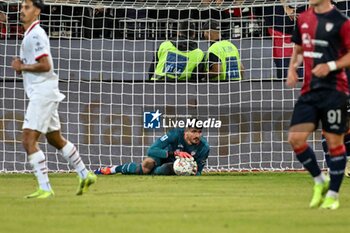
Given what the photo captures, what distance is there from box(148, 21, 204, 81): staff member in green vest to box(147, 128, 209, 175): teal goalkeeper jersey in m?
1.58

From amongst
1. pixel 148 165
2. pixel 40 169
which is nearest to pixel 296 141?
pixel 40 169

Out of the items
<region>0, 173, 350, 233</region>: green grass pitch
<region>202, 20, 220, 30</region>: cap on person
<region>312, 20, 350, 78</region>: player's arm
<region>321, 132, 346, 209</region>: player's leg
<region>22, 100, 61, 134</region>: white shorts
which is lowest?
<region>0, 173, 350, 233</region>: green grass pitch

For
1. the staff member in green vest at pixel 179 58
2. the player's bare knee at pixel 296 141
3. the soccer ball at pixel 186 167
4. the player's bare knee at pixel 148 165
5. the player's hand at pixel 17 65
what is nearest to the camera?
the player's bare knee at pixel 296 141

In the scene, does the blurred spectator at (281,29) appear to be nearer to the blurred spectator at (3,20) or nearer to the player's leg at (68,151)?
the blurred spectator at (3,20)

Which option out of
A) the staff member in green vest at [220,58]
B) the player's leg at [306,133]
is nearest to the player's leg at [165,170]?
the staff member in green vest at [220,58]

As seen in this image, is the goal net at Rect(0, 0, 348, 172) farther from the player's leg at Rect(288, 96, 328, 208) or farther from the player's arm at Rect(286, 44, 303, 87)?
the player's leg at Rect(288, 96, 328, 208)

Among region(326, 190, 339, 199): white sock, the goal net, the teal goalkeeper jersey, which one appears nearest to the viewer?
region(326, 190, 339, 199): white sock

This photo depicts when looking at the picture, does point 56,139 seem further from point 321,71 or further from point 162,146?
point 162,146

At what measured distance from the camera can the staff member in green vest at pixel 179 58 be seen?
19.4m

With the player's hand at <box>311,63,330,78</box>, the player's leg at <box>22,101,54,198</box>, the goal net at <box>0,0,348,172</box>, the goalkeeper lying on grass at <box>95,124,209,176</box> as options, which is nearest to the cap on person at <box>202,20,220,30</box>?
the goal net at <box>0,0,348,172</box>

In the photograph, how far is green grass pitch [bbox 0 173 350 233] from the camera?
8406 mm

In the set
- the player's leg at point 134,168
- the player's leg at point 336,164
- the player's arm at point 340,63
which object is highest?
the player's arm at point 340,63

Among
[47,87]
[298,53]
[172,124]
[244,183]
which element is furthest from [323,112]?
[172,124]

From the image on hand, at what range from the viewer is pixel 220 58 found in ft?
64.2
